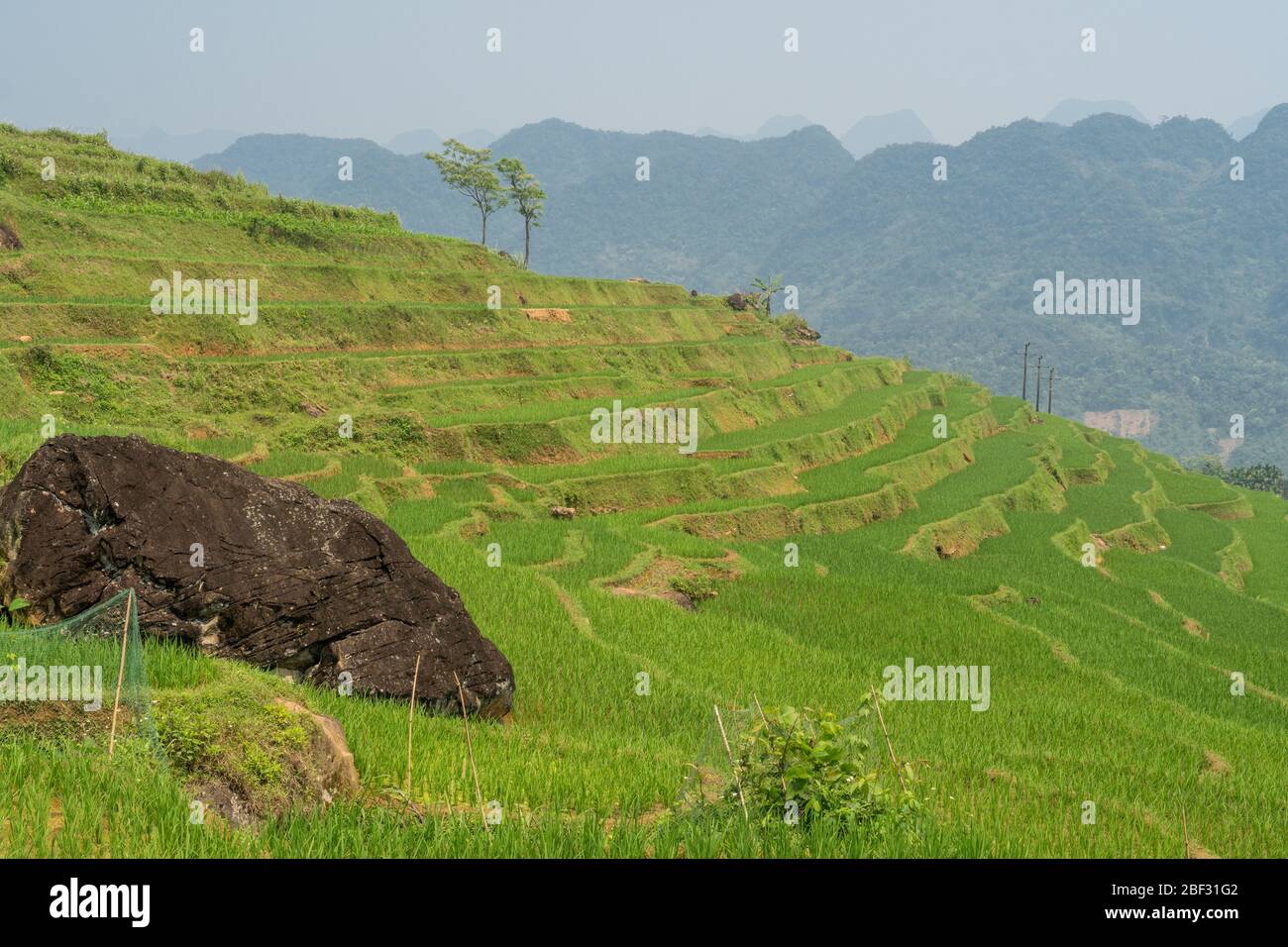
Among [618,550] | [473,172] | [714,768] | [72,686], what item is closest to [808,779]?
[714,768]

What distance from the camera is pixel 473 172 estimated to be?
64.6 metres

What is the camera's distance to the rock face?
26.9 feet

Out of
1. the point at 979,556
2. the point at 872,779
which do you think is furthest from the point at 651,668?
the point at 979,556

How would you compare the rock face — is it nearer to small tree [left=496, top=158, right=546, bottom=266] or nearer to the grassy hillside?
the grassy hillside

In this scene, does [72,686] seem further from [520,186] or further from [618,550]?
[520,186]

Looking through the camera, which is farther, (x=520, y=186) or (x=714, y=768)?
(x=520, y=186)

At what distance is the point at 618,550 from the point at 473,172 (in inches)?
2032

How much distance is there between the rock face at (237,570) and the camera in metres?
8.20

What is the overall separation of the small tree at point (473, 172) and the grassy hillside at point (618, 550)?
18.8 metres

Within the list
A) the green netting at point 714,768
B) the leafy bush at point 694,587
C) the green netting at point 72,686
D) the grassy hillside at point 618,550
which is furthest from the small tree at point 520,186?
the green netting at point 72,686

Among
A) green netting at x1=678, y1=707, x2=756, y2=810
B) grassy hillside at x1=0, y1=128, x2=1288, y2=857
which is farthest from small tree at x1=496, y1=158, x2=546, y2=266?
green netting at x1=678, y1=707, x2=756, y2=810

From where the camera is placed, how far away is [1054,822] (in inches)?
318

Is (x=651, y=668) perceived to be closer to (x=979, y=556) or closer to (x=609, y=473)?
(x=609, y=473)

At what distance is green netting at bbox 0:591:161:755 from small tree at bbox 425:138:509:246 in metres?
58.9
